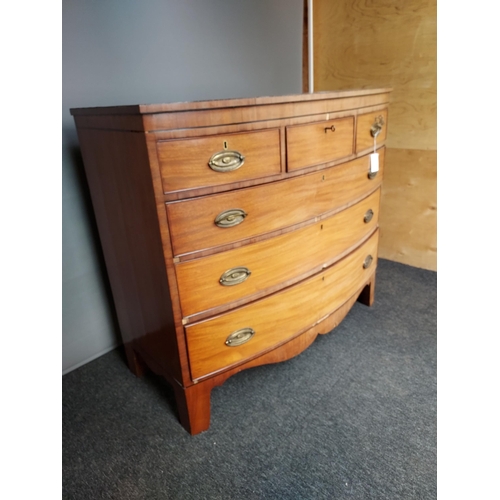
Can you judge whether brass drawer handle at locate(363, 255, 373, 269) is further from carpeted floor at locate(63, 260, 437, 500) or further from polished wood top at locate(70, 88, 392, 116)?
polished wood top at locate(70, 88, 392, 116)

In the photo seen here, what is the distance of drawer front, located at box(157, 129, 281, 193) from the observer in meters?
0.99

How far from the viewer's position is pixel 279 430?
1307mm

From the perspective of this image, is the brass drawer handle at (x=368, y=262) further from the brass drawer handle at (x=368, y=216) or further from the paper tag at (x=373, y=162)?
the paper tag at (x=373, y=162)

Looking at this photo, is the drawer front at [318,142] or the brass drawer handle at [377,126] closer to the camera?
the drawer front at [318,142]

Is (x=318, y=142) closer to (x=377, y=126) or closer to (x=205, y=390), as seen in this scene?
(x=377, y=126)

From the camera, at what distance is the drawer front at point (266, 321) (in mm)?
1202

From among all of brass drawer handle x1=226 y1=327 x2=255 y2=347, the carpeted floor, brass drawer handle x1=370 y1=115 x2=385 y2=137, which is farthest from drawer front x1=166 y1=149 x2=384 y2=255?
the carpeted floor

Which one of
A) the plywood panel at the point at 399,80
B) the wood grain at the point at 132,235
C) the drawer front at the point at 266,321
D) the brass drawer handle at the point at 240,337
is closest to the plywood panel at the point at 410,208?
the plywood panel at the point at 399,80

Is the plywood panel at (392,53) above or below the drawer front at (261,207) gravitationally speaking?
above

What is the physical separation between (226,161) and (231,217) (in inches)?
6.1

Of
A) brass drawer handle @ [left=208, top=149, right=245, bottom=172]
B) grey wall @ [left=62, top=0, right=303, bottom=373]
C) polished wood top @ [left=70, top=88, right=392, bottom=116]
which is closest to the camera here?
polished wood top @ [left=70, top=88, right=392, bottom=116]

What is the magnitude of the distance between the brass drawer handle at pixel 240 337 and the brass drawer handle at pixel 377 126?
88 centimetres

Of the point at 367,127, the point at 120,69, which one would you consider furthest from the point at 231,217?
the point at 120,69

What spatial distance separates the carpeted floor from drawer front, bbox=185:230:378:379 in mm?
234
